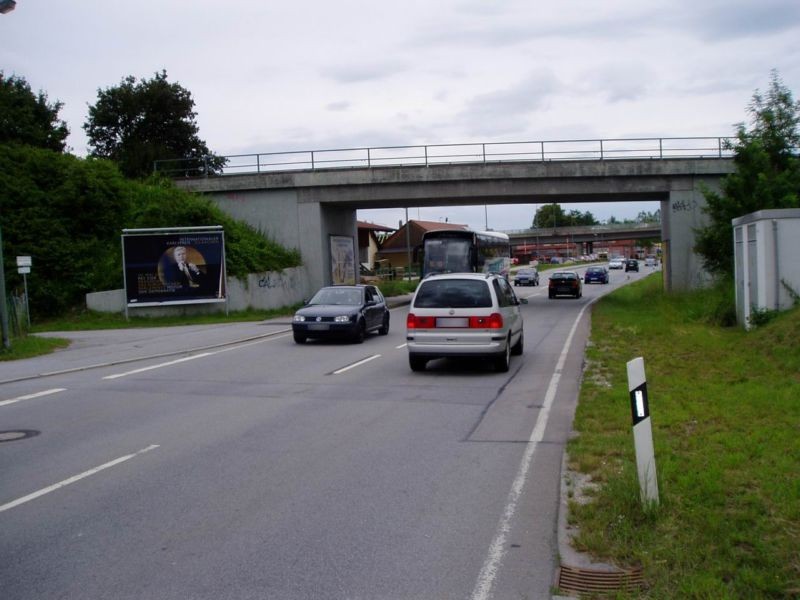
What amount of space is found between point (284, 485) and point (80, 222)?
31595 millimetres

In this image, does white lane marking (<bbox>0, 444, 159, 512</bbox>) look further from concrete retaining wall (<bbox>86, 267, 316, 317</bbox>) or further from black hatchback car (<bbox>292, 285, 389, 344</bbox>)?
concrete retaining wall (<bbox>86, 267, 316, 317</bbox>)

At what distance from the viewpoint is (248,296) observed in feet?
111

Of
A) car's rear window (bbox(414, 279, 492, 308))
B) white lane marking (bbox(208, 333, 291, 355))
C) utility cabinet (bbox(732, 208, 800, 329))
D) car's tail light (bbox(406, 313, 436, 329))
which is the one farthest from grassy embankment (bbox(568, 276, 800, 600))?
white lane marking (bbox(208, 333, 291, 355))

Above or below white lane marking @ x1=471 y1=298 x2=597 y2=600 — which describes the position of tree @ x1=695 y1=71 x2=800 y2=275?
above

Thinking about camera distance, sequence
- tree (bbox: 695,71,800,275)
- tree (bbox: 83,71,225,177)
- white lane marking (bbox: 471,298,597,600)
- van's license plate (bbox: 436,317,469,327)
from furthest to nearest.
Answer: tree (bbox: 83,71,225,177) < tree (bbox: 695,71,800,275) < van's license plate (bbox: 436,317,469,327) < white lane marking (bbox: 471,298,597,600)

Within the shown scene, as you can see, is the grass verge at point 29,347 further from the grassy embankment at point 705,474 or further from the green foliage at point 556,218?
the green foliage at point 556,218

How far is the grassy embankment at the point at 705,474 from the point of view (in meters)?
4.77

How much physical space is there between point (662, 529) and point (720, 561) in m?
0.64

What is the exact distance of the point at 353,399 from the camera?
11.7 metres

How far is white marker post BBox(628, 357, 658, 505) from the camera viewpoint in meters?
5.75

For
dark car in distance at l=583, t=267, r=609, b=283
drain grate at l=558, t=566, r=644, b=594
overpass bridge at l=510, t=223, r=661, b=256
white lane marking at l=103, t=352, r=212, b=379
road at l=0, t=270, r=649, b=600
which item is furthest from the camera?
overpass bridge at l=510, t=223, r=661, b=256

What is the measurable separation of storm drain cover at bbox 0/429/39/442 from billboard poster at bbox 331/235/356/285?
96.5 feet

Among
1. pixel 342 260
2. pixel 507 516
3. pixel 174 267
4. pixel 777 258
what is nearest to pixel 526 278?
pixel 342 260

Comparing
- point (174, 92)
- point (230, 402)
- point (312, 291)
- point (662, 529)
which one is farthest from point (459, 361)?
point (174, 92)
